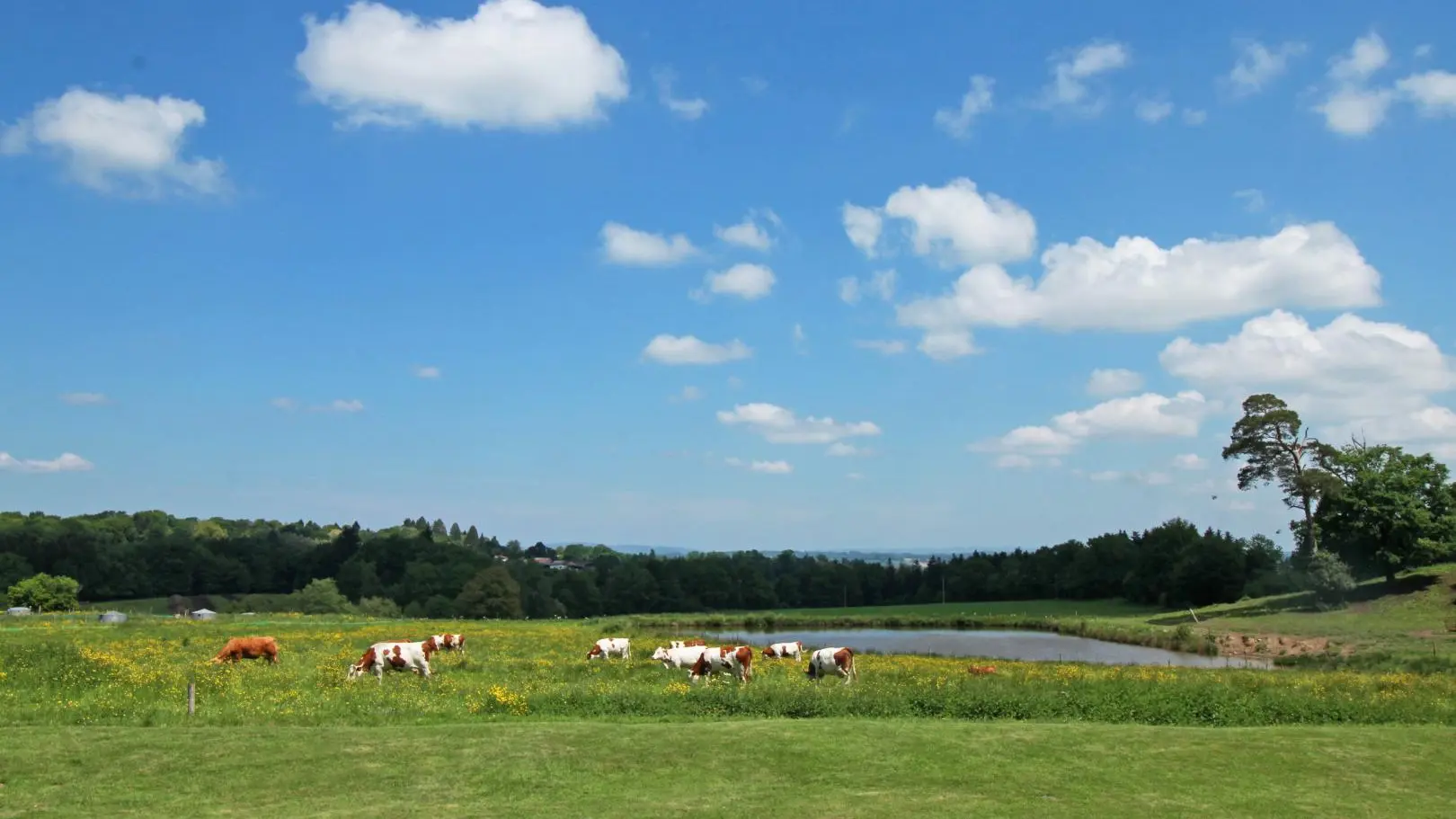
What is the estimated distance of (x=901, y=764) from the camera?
52.2 ft

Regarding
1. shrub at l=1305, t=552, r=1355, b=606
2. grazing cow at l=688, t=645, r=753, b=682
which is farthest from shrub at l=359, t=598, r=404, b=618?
shrub at l=1305, t=552, r=1355, b=606

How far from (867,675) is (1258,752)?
14.6m

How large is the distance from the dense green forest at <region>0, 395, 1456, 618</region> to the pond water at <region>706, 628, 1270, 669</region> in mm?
18223

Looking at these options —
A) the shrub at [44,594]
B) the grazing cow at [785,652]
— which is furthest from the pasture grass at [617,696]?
the shrub at [44,594]

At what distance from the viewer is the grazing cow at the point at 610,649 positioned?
38.1m

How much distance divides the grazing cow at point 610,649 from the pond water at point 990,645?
17.5 metres

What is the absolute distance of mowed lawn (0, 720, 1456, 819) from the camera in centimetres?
1353

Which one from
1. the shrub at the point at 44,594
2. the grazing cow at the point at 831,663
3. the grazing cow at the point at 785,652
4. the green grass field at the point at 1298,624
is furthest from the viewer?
the shrub at the point at 44,594

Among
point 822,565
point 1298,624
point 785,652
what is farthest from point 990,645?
point 822,565

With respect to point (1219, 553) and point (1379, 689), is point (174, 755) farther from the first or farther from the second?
point (1219, 553)

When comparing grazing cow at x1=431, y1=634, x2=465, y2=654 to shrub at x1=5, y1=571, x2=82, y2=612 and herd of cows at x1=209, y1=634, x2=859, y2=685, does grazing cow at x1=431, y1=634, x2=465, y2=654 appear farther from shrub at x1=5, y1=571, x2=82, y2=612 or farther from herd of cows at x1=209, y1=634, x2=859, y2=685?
shrub at x1=5, y1=571, x2=82, y2=612

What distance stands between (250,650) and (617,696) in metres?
17.6

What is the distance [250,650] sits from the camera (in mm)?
32844

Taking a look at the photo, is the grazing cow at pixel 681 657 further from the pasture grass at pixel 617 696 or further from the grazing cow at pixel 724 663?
the grazing cow at pixel 724 663
